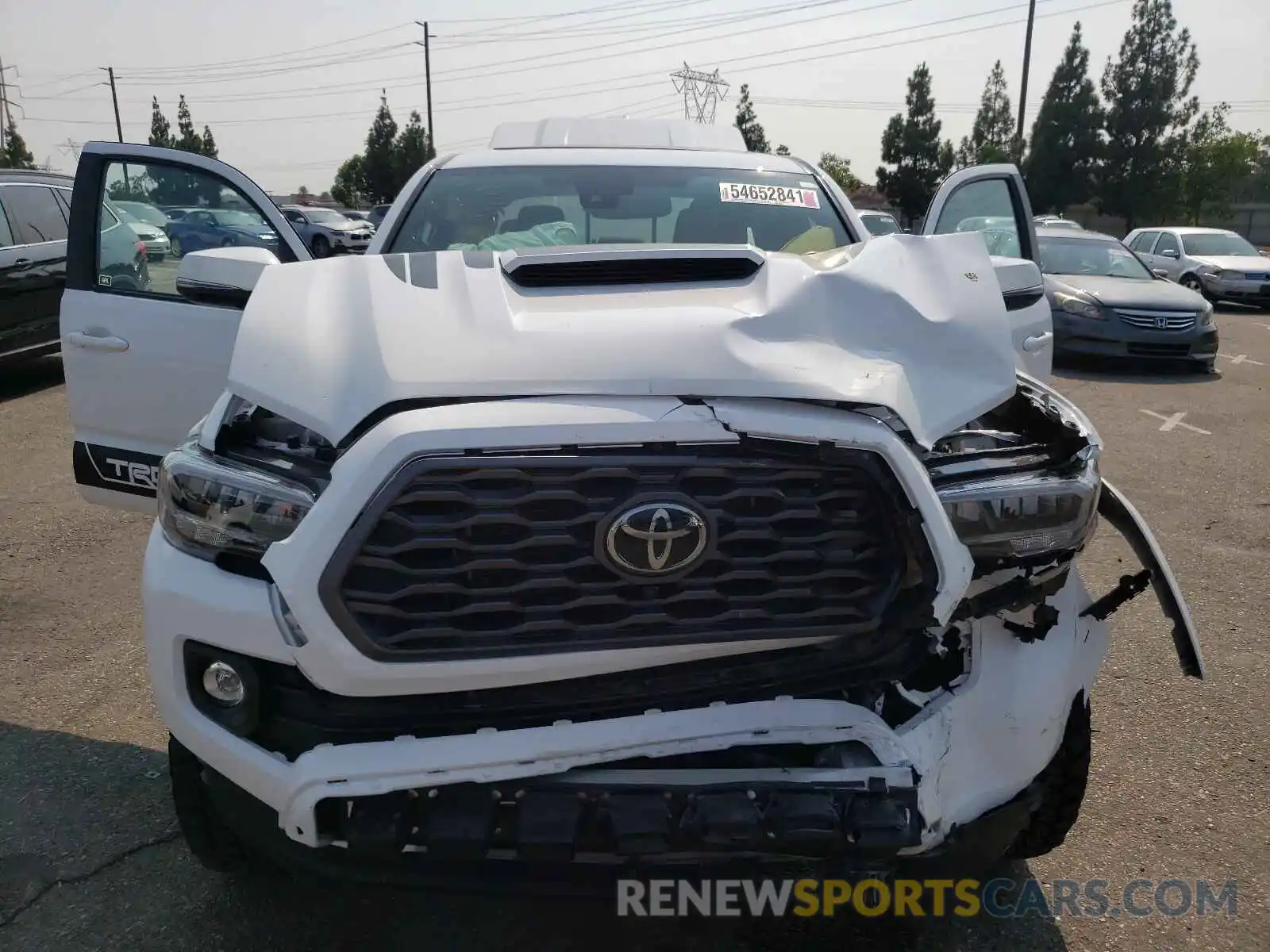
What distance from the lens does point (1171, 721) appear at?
332 cm

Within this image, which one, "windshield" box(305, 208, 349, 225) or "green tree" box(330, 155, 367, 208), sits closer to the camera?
"windshield" box(305, 208, 349, 225)

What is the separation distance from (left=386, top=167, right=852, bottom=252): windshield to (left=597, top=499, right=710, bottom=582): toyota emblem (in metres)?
1.82

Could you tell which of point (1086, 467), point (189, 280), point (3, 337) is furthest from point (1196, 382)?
point (3, 337)

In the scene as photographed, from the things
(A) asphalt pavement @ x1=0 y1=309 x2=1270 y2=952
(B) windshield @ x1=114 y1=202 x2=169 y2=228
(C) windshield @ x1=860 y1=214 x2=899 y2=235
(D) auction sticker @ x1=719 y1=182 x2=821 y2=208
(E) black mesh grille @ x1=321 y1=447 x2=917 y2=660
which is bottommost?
(A) asphalt pavement @ x1=0 y1=309 x2=1270 y2=952

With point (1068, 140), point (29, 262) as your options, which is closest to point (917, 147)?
point (1068, 140)

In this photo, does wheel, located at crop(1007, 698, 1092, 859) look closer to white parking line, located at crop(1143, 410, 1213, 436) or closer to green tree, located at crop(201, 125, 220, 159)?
white parking line, located at crop(1143, 410, 1213, 436)

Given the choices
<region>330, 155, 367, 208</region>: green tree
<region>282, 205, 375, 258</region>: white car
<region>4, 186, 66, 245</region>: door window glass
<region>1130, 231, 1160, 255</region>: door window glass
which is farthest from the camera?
<region>330, 155, 367, 208</region>: green tree

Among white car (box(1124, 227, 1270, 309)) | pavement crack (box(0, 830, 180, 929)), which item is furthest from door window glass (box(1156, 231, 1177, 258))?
pavement crack (box(0, 830, 180, 929))

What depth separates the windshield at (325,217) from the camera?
28.2 m

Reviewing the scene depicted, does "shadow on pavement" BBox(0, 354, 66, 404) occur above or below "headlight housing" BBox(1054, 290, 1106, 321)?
below

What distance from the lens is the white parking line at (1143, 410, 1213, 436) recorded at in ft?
26.2

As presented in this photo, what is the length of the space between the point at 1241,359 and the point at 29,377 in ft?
44.8

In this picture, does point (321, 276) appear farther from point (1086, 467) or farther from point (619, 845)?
point (1086, 467)

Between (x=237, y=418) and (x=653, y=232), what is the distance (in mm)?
1820
